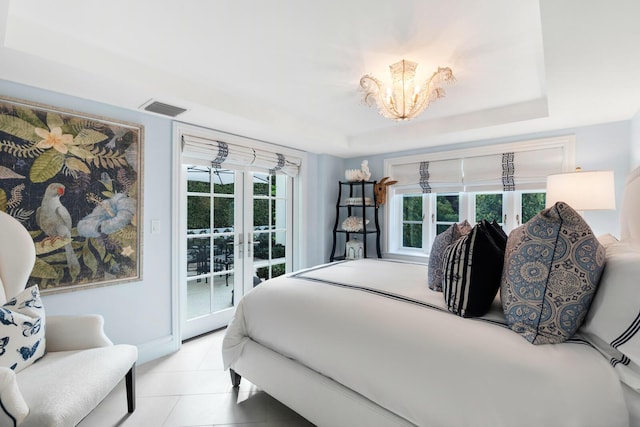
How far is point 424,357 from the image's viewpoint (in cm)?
115

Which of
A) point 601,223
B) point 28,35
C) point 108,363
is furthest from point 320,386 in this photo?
point 601,223

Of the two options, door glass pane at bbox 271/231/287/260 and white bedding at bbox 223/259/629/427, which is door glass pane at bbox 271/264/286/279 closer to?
door glass pane at bbox 271/231/287/260

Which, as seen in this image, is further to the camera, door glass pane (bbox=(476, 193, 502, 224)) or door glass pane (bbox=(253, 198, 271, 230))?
door glass pane (bbox=(253, 198, 271, 230))

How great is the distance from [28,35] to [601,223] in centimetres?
433

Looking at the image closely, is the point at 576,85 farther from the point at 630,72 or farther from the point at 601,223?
the point at 601,223

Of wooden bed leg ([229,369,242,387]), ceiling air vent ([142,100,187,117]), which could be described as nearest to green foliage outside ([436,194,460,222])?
wooden bed leg ([229,369,242,387])

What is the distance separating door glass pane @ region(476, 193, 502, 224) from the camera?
10.8 feet

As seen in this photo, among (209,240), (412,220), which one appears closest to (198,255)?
(209,240)

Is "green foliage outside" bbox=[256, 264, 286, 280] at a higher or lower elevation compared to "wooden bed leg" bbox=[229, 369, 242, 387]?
higher

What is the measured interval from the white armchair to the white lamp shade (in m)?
3.15

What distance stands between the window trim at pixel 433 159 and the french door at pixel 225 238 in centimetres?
143

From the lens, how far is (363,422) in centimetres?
131

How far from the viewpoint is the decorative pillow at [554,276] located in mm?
1008

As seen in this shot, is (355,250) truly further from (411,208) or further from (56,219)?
(56,219)
